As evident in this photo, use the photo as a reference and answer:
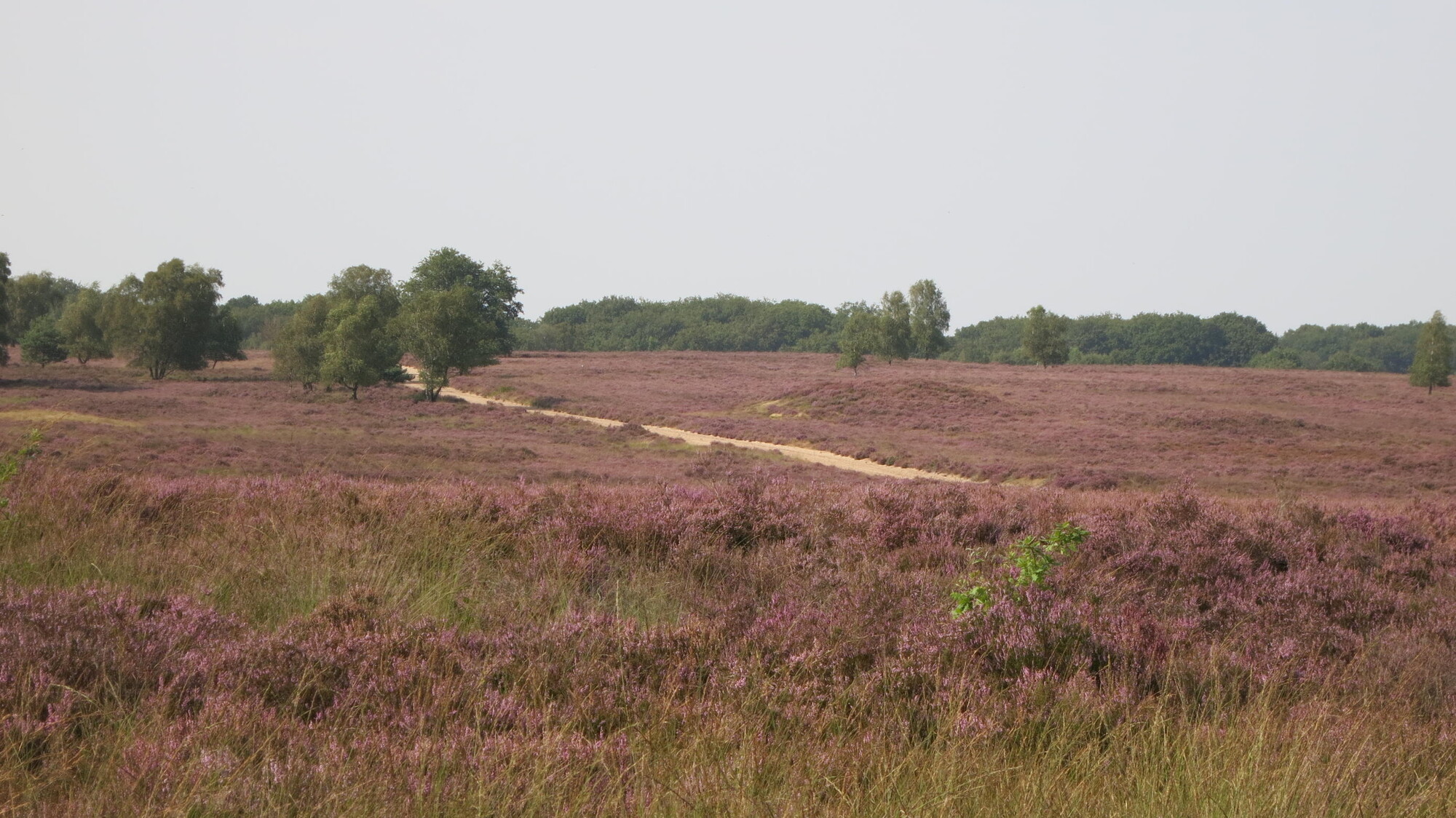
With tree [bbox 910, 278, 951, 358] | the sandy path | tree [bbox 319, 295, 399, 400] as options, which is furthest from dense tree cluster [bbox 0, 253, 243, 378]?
tree [bbox 910, 278, 951, 358]

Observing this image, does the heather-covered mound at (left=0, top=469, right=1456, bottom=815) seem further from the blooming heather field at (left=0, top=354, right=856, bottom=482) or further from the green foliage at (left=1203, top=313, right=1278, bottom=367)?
the green foliage at (left=1203, top=313, right=1278, bottom=367)

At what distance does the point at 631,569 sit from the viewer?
19.8 ft

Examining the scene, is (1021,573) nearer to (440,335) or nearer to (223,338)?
(440,335)

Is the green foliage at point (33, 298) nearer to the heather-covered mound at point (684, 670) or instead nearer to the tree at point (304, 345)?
→ the tree at point (304, 345)

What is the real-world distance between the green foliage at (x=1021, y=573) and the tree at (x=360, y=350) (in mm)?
55956

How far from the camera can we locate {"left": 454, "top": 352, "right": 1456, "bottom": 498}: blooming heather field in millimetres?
31625

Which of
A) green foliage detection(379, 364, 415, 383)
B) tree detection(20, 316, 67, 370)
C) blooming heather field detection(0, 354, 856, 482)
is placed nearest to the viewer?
blooming heather field detection(0, 354, 856, 482)

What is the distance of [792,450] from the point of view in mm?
38500

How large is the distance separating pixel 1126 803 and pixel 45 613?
164 inches

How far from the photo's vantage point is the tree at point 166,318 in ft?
241

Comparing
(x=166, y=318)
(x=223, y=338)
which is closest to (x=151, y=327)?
(x=166, y=318)

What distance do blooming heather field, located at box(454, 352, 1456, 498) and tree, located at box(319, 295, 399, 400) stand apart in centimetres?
800

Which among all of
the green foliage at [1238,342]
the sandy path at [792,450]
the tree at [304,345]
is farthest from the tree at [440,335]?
the green foliage at [1238,342]

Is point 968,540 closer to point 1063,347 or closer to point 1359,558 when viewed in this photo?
point 1359,558
